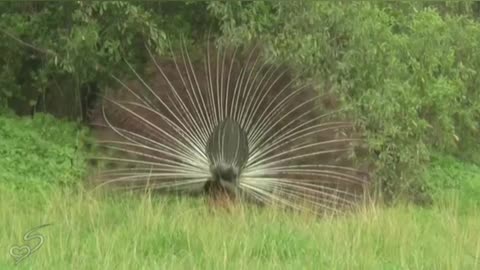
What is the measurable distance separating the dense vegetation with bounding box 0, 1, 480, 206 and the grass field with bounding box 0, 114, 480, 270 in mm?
1876

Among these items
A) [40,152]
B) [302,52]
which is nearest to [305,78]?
[302,52]

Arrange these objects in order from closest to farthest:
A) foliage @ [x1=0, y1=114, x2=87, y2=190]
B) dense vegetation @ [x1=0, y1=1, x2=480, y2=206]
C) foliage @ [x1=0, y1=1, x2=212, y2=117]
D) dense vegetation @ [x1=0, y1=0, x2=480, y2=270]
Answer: dense vegetation @ [x1=0, y1=0, x2=480, y2=270], foliage @ [x1=0, y1=114, x2=87, y2=190], foliage @ [x1=0, y1=1, x2=212, y2=117], dense vegetation @ [x1=0, y1=1, x2=480, y2=206]

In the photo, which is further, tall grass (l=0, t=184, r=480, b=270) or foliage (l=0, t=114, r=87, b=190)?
foliage (l=0, t=114, r=87, b=190)

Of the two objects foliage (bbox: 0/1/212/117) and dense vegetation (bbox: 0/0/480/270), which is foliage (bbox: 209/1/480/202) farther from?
foliage (bbox: 0/1/212/117)

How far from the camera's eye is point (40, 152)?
1042 centimetres

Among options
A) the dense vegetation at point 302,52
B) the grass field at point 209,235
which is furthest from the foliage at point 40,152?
the grass field at point 209,235

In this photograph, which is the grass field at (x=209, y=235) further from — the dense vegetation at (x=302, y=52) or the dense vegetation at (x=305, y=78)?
the dense vegetation at (x=302, y=52)

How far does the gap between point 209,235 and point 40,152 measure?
160 inches

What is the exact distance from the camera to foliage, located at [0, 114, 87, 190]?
965 cm

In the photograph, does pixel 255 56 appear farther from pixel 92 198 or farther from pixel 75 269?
pixel 75 269

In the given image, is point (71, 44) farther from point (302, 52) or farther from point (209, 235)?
point (209, 235)

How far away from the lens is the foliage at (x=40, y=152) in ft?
31.7

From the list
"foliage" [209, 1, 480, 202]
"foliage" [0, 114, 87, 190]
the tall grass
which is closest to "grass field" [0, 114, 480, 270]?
the tall grass

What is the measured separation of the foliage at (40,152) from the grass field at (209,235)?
452 mm
